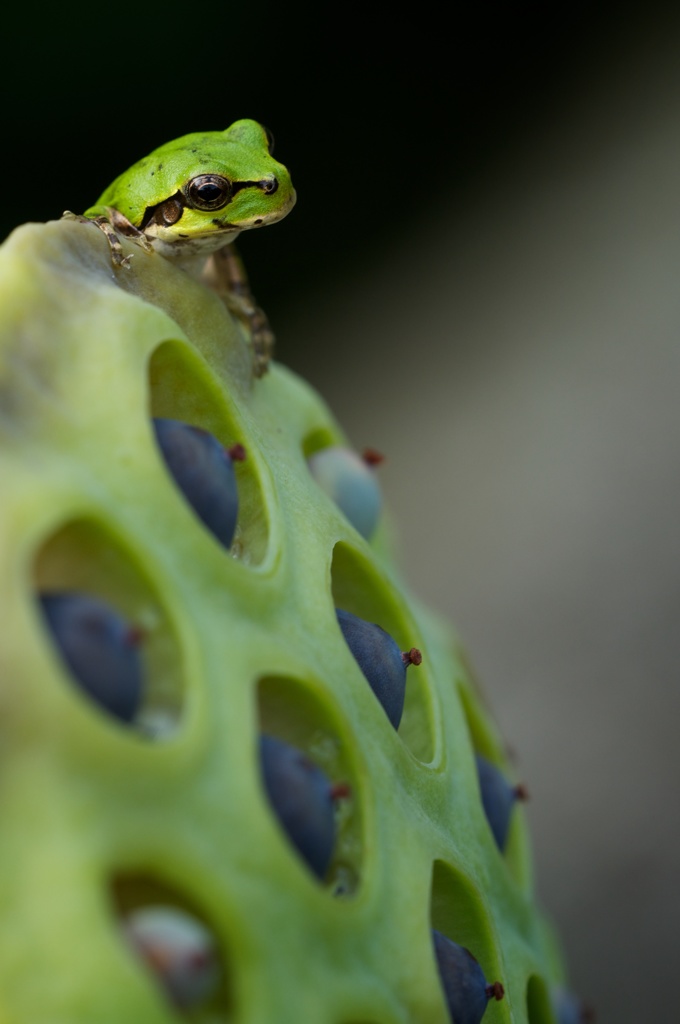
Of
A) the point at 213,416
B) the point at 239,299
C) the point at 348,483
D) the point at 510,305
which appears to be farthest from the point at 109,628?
the point at 510,305

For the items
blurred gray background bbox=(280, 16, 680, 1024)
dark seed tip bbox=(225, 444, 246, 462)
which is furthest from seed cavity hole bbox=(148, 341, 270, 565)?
blurred gray background bbox=(280, 16, 680, 1024)

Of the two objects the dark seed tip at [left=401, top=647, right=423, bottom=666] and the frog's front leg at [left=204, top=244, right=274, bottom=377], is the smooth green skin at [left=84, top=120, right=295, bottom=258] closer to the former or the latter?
the frog's front leg at [left=204, top=244, right=274, bottom=377]

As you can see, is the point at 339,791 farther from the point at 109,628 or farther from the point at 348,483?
the point at 348,483

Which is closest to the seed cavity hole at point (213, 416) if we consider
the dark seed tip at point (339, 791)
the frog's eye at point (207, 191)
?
the dark seed tip at point (339, 791)

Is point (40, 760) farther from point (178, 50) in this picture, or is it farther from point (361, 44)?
point (361, 44)

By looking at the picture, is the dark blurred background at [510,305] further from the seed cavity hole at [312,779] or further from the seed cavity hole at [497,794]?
the seed cavity hole at [312,779]
